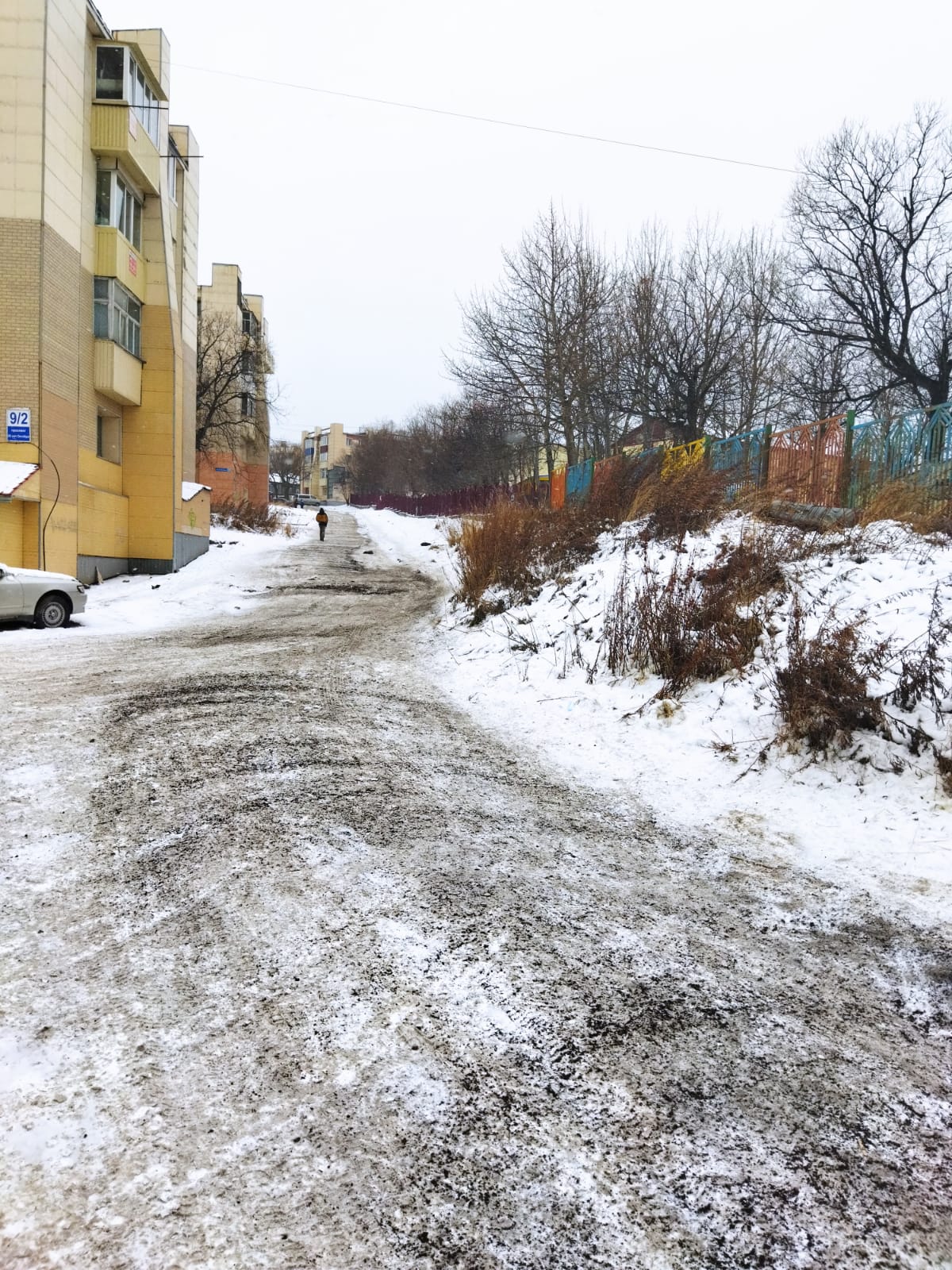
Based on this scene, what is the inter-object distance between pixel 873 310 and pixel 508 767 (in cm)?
3264

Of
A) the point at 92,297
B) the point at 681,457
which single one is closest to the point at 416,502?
the point at 92,297

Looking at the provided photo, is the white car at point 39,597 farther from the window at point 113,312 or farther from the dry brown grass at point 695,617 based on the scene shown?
the dry brown grass at point 695,617

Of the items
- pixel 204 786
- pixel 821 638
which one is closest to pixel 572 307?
pixel 821 638

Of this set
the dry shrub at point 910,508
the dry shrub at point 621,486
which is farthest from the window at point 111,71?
the dry shrub at point 910,508

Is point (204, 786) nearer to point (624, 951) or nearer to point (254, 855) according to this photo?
point (254, 855)

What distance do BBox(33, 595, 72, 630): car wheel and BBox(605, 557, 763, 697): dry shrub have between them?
9.58 metres

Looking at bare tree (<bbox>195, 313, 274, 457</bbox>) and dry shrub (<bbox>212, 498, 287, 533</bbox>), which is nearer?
dry shrub (<bbox>212, 498, 287, 533</bbox>)

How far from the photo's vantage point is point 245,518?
39.0 metres

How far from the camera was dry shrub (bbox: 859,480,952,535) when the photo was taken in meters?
8.32

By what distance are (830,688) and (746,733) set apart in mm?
684

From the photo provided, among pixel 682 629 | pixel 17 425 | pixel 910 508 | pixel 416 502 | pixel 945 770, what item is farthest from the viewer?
pixel 416 502

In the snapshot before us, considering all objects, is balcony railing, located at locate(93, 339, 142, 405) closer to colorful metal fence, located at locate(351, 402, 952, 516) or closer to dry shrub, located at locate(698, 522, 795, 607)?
colorful metal fence, located at locate(351, 402, 952, 516)

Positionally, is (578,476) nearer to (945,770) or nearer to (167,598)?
(167,598)

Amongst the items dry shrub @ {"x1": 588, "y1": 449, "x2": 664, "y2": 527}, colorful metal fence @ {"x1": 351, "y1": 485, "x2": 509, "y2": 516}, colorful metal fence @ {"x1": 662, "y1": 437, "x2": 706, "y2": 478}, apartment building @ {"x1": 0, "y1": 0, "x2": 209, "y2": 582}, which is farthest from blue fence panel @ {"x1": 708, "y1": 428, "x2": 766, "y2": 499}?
colorful metal fence @ {"x1": 351, "y1": 485, "x2": 509, "y2": 516}
